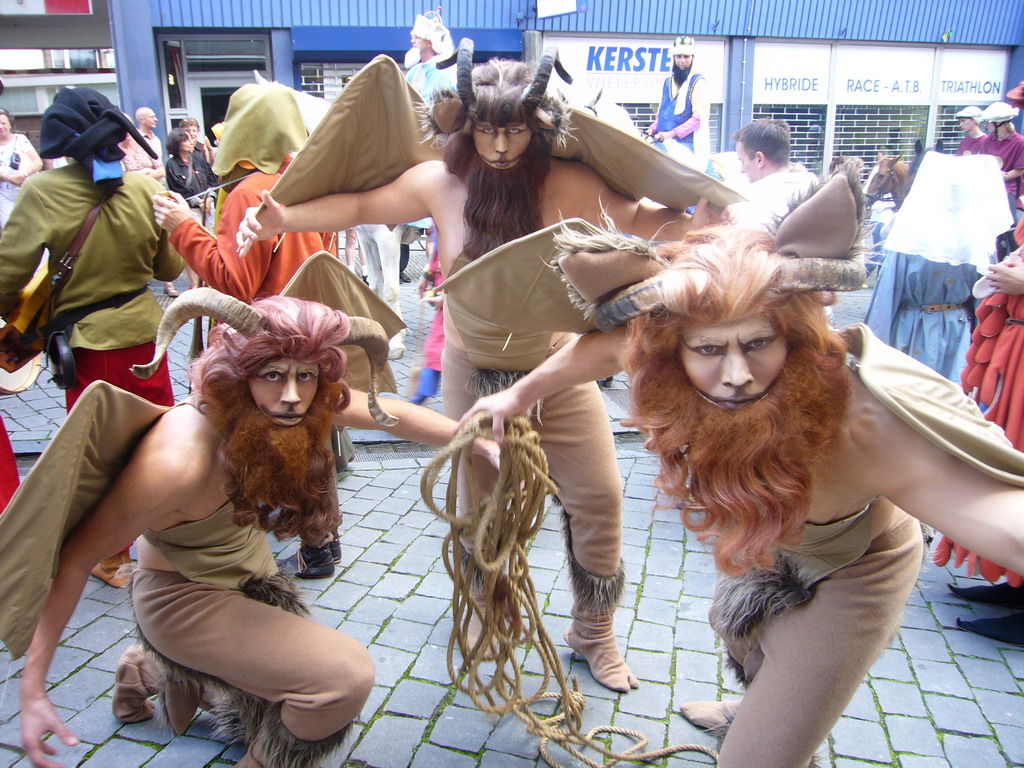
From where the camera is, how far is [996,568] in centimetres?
339

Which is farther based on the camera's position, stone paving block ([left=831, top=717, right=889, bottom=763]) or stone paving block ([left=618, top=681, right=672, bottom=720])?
stone paving block ([left=618, top=681, right=672, bottom=720])

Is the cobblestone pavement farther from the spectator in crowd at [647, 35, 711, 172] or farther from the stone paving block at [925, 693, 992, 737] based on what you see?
the spectator in crowd at [647, 35, 711, 172]

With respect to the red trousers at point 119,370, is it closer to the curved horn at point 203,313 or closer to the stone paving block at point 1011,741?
the curved horn at point 203,313

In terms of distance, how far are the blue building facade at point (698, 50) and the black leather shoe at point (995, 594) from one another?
34.9 ft

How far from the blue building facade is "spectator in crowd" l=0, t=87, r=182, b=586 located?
1067 cm

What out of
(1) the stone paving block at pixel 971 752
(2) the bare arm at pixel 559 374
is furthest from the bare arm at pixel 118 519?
(1) the stone paving block at pixel 971 752

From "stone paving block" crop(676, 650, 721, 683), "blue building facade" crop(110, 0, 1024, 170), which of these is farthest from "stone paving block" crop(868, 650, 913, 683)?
"blue building facade" crop(110, 0, 1024, 170)

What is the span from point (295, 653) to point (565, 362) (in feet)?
3.63

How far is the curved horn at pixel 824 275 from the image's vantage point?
1.69 meters

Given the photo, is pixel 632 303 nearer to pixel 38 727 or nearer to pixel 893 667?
pixel 38 727

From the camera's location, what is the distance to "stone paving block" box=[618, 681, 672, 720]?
278 centimetres

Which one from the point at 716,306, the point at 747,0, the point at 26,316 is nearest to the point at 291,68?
the point at 747,0

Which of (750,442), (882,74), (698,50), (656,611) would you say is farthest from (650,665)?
(882,74)

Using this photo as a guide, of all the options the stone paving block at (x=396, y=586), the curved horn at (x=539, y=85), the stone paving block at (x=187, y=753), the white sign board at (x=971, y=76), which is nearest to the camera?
the curved horn at (x=539, y=85)
